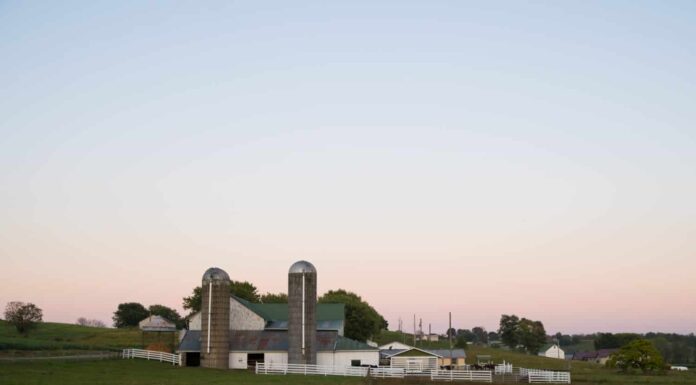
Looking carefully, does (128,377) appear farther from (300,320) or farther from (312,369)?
(300,320)

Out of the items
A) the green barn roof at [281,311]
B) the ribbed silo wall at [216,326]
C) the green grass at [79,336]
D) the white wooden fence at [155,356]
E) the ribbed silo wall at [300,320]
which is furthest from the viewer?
the green grass at [79,336]

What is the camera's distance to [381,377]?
174ft

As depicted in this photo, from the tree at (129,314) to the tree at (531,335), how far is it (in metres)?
77.6

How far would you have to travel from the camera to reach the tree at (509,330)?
153375 millimetres

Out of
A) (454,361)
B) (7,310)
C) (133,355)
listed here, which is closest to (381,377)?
(133,355)

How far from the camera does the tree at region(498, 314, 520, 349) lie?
153 meters

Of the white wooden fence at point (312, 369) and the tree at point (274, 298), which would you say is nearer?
the white wooden fence at point (312, 369)

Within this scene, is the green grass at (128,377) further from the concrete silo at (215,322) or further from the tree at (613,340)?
the tree at (613,340)

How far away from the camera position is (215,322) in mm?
60781

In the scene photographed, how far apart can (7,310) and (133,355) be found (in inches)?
1626

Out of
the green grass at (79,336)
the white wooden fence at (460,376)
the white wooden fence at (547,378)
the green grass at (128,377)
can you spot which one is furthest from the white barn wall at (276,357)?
the green grass at (79,336)

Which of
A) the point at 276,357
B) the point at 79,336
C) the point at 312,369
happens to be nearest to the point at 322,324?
the point at 276,357

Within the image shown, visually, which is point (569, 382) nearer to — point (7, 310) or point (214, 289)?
point (214, 289)

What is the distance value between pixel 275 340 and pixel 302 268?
707 centimetres
